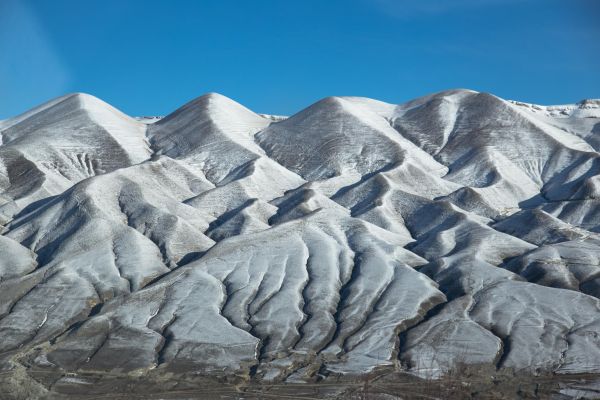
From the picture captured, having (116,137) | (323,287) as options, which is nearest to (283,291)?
(323,287)

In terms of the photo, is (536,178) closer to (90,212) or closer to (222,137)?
(222,137)

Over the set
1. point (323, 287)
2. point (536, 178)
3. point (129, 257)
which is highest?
point (129, 257)

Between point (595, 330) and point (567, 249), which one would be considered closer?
point (595, 330)

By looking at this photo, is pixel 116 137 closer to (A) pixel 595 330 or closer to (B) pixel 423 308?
(B) pixel 423 308

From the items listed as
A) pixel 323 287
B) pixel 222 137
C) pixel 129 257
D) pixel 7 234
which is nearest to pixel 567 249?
pixel 323 287

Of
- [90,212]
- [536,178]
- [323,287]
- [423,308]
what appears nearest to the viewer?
[423,308]

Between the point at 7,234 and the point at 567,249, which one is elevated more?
the point at 7,234

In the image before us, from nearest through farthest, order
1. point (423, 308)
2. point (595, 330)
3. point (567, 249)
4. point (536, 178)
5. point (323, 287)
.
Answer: point (595, 330)
point (423, 308)
point (323, 287)
point (567, 249)
point (536, 178)
